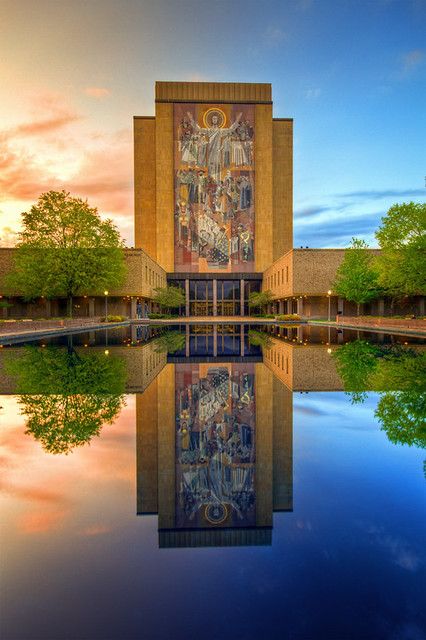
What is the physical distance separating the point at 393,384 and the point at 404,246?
95.4ft

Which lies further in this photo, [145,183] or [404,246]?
[145,183]

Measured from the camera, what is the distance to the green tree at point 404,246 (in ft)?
115

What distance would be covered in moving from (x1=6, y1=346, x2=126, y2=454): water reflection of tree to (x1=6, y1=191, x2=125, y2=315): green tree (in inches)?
1221

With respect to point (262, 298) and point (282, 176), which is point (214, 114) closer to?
point (282, 176)

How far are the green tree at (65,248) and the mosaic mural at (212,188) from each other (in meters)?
31.1

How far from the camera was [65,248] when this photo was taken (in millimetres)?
48594

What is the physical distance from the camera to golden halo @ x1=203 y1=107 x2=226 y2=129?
263 feet

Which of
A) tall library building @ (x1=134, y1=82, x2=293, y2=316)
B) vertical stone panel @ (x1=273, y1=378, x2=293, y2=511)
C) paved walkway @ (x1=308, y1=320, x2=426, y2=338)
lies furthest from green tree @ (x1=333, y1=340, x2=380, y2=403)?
tall library building @ (x1=134, y1=82, x2=293, y2=316)

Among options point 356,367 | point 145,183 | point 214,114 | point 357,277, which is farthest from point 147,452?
point 145,183

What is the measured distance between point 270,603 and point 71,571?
5.76ft

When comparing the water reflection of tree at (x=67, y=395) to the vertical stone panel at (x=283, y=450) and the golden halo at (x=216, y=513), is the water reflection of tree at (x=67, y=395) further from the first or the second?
the vertical stone panel at (x=283, y=450)

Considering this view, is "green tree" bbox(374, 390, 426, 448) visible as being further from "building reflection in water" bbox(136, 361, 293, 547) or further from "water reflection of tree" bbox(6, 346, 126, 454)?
"water reflection of tree" bbox(6, 346, 126, 454)

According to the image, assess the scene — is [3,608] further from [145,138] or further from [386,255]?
[145,138]

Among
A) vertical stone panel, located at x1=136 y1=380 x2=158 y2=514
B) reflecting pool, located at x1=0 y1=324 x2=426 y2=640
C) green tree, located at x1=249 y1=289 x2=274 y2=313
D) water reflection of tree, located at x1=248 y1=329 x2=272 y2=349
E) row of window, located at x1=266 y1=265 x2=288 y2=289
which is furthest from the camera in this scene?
green tree, located at x1=249 y1=289 x2=274 y2=313
